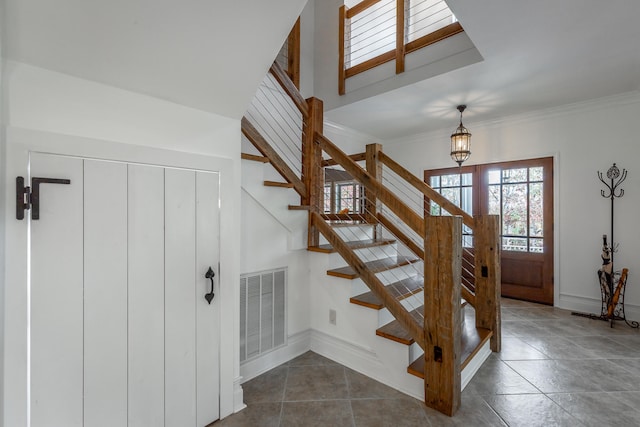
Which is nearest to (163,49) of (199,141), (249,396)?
(199,141)

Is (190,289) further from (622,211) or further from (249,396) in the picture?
(622,211)

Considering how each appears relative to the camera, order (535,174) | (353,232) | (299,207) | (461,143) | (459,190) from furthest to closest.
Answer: (459,190), (535,174), (461,143), (353,232), (299,207)

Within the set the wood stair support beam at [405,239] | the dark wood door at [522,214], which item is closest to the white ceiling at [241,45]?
the dark wood door at [522,214]

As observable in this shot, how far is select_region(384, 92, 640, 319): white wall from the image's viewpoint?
3.40 m

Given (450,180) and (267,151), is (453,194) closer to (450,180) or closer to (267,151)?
(450,180)

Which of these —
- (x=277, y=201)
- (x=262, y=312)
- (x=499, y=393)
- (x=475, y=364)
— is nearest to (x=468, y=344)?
(x=475, y=364)

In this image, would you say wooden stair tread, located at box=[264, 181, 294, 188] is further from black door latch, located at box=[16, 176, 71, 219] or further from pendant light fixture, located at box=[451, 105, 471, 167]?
pendant light fixture, located at box=[451, 105, 471, 167]

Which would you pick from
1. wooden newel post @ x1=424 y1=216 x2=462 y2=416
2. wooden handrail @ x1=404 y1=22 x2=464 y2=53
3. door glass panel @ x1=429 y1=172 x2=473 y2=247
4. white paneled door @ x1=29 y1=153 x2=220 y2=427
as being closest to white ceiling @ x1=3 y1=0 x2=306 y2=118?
white paneled door @ x1=29 y1=153 x2=220 y2=427

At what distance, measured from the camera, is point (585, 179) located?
368cm

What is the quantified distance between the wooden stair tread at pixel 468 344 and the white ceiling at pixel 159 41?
2151 millimetres

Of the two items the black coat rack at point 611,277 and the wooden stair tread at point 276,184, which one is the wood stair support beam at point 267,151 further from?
the black coat rack at point 611,277

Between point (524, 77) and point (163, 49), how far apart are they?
11.3 ft

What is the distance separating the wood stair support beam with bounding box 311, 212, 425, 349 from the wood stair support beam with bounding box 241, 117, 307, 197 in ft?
0.99

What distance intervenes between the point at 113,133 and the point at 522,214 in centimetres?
489
